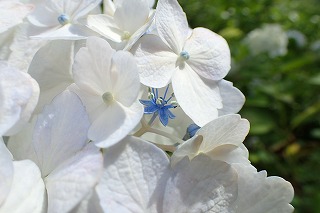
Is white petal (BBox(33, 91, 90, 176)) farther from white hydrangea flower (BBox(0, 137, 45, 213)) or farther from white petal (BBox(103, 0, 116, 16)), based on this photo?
white petal (BBox(103, 0, 116, 16))

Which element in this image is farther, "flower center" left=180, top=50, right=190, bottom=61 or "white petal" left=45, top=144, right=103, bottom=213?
"flower center" left=180, top=50, right=190, bottom=61

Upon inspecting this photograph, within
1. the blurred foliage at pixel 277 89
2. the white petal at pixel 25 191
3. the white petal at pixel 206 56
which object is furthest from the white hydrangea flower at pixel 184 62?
the blurred foliage at pixel 277 89

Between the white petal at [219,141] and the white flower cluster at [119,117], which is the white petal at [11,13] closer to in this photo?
the white flower cluster at [119,117]

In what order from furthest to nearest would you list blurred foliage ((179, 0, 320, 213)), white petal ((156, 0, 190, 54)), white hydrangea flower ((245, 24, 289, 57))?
1. white hydrangea flower ((245, 24, 289, 57))
2. blurred foliage ((179, 0, 320, 213))
3. white petal ((156, 0, 190, 54))

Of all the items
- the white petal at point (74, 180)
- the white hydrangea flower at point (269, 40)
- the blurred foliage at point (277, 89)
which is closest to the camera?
the white petal at point (74, 180)

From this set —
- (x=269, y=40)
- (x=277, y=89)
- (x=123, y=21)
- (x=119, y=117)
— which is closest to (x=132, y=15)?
(x=123, y=21)

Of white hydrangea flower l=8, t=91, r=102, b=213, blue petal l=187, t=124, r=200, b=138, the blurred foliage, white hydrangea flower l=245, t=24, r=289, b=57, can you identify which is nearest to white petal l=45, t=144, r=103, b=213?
white hydrangea flower l=8, t=91, r=102, b=213

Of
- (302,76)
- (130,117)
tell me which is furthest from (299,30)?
(130,117)

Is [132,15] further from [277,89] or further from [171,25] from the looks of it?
[277,89]
